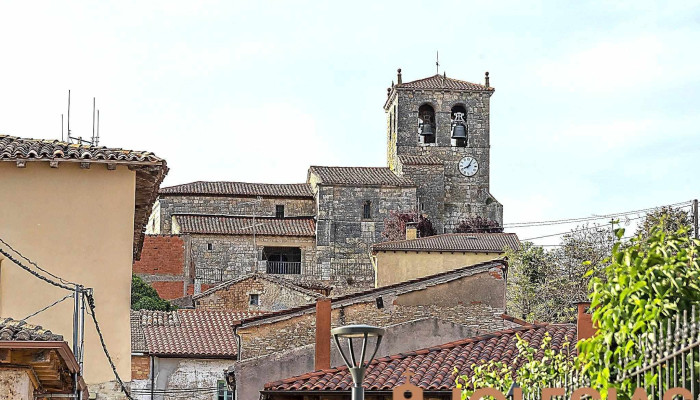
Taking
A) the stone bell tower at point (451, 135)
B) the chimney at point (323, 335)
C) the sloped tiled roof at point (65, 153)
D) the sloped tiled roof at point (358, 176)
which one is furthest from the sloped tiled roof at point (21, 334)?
the stone bell tower at point (451, 135)

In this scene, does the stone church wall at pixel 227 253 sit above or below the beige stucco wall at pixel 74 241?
above

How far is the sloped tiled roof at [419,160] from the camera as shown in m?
69.6

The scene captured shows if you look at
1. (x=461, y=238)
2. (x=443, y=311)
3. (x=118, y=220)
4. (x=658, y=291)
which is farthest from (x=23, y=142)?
(x=461, y=238)

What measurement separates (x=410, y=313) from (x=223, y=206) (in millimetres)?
46382

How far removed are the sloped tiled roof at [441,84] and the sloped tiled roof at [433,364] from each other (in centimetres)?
5301

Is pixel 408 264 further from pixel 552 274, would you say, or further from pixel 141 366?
pixel 141 366

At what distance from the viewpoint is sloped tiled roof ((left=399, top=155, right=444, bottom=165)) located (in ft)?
228

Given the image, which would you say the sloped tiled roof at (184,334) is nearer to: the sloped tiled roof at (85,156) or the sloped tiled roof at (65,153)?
the sloped tiled roof at (85,156)

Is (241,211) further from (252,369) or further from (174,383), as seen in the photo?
(252,369)

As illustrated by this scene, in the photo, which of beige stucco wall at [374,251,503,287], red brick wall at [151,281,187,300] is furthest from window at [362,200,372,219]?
beige stucco wall at [374,251,503,287]

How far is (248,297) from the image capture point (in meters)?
46.5

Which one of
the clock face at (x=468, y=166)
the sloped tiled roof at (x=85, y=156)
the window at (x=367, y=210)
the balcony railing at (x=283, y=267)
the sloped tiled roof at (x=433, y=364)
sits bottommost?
the sloped tiled roof at (x=433, y=364)

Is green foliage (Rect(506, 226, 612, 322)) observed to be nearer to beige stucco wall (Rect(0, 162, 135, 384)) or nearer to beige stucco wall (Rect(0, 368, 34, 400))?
beige stucco wall (Rect(0, 162, 135, 384))

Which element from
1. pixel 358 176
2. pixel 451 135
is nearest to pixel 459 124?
pixel 451 135
